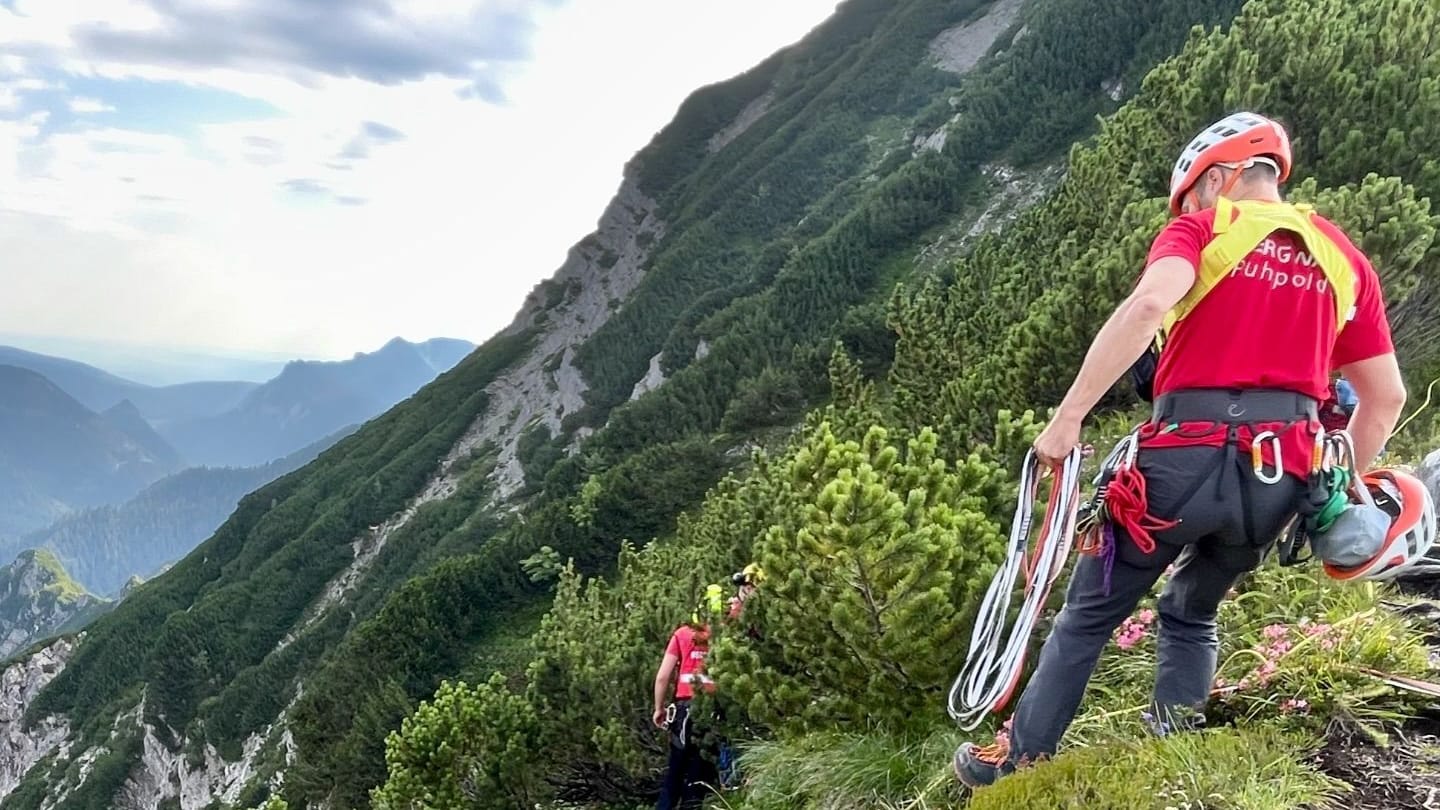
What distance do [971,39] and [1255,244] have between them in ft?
243

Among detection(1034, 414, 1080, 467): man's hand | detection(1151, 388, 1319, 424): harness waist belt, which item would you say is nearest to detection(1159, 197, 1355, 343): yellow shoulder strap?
detection(1151, 388, 1319, 424): harness waist belt

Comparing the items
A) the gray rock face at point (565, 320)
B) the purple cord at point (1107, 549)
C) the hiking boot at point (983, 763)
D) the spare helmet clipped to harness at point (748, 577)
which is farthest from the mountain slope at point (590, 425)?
the purple cord at point (1107, 549)

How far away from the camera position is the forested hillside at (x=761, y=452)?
15.4 feet

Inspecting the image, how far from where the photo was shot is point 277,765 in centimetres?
3362

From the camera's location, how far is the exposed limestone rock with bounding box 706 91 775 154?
304 ft

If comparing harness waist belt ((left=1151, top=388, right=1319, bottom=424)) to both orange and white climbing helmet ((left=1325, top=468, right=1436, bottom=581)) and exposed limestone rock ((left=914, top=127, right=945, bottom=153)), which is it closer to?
orange and white climbing helmet ((left=1325, top=468, right=1436, bottom=581))

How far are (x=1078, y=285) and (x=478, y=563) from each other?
2505 cm

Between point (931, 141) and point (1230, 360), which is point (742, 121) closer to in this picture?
point (931, 141)

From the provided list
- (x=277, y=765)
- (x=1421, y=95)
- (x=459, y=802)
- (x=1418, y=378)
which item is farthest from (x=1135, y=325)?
(x=277, y=765)

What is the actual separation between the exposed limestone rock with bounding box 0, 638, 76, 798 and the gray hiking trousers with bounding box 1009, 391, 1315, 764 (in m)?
80.3

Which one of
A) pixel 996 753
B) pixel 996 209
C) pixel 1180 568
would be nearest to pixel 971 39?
pixel 996 209

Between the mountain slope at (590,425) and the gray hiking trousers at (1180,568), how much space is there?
20.2 ft

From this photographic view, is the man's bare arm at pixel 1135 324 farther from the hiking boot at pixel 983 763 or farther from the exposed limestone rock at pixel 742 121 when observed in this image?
the exposed limestone rock at pixel 742 121

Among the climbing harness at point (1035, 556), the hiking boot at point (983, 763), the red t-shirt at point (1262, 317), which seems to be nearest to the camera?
the red t-shirt at point (1262, 317)
